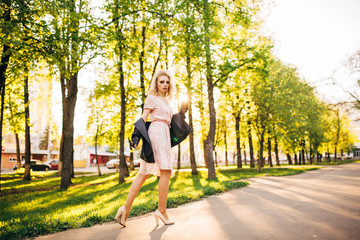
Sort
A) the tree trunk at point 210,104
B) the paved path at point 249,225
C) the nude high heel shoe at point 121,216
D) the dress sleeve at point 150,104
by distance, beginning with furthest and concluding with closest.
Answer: the tree trunk at point 210,104 < the dress sleeve at point 150,104 < the nude high heel shoe at point 121,216 < the paved path at point 249,225

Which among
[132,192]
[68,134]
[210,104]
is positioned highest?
[210,104]

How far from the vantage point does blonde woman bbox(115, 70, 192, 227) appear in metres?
3.52

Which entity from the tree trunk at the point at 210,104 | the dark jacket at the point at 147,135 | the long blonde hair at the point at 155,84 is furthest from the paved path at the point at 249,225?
the tree trunk at the point at 210,104

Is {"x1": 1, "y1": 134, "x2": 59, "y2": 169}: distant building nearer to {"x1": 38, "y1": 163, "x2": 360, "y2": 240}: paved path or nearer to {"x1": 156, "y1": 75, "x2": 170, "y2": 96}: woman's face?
{"x1": 38, "y1": 163, "x2": 360, "y2": 240}: paved path

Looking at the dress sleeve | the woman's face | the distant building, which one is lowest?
the distant building

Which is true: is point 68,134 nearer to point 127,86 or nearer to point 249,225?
point 127,86

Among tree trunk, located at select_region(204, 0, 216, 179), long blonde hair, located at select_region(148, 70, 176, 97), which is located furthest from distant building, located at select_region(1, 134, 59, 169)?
long blonde hair, located at select_region(148, 70, 176, 97)

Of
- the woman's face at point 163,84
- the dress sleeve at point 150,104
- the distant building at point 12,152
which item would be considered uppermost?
the woman's face at point 163,84

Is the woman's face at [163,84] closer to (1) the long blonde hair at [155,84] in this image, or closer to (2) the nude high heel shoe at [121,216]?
(1) the long blonde hair at [155,84]

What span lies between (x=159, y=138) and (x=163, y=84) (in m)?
0.92

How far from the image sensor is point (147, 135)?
3.52m

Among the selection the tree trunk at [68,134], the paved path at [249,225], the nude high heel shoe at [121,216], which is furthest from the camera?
the tree trunk at [68,134]

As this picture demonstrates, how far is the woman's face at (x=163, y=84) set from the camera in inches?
154

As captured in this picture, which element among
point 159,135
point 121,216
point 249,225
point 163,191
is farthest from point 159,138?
point 249,225
